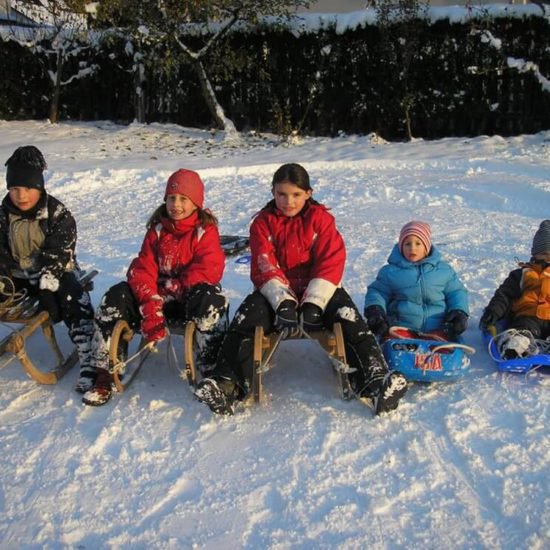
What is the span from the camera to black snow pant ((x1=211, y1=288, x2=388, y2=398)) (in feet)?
11.0

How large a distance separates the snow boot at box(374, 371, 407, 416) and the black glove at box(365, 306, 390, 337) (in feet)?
1.78

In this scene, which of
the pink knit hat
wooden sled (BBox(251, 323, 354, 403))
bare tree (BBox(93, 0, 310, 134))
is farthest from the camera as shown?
bare tree (BBox(93, 0, 310, 134))

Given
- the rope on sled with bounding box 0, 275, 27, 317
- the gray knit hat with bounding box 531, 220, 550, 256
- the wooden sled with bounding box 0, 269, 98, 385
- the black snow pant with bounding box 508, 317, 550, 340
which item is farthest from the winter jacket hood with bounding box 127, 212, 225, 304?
the gray knit hat with bounding box 531, 220, 550, 256

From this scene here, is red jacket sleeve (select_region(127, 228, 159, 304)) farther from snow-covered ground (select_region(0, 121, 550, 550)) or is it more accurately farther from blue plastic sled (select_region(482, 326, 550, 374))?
blue plastic sled (select_region(482, 326, 550, 374))

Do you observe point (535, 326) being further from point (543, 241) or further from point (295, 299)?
point (295, 299)

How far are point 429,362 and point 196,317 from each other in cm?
122

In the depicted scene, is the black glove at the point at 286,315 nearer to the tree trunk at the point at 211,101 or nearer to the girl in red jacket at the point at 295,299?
the girl in red jacket at the point at 295,299

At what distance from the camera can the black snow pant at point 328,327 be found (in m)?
3.35

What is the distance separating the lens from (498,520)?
102 inches

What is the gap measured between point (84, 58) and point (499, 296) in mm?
11435

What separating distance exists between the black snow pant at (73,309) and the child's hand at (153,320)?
1.54ft

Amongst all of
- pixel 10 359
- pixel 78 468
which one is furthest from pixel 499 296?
pixel 10 359

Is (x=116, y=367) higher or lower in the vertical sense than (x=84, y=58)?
lower

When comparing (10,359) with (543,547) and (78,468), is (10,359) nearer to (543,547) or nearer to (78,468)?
(78,468)
